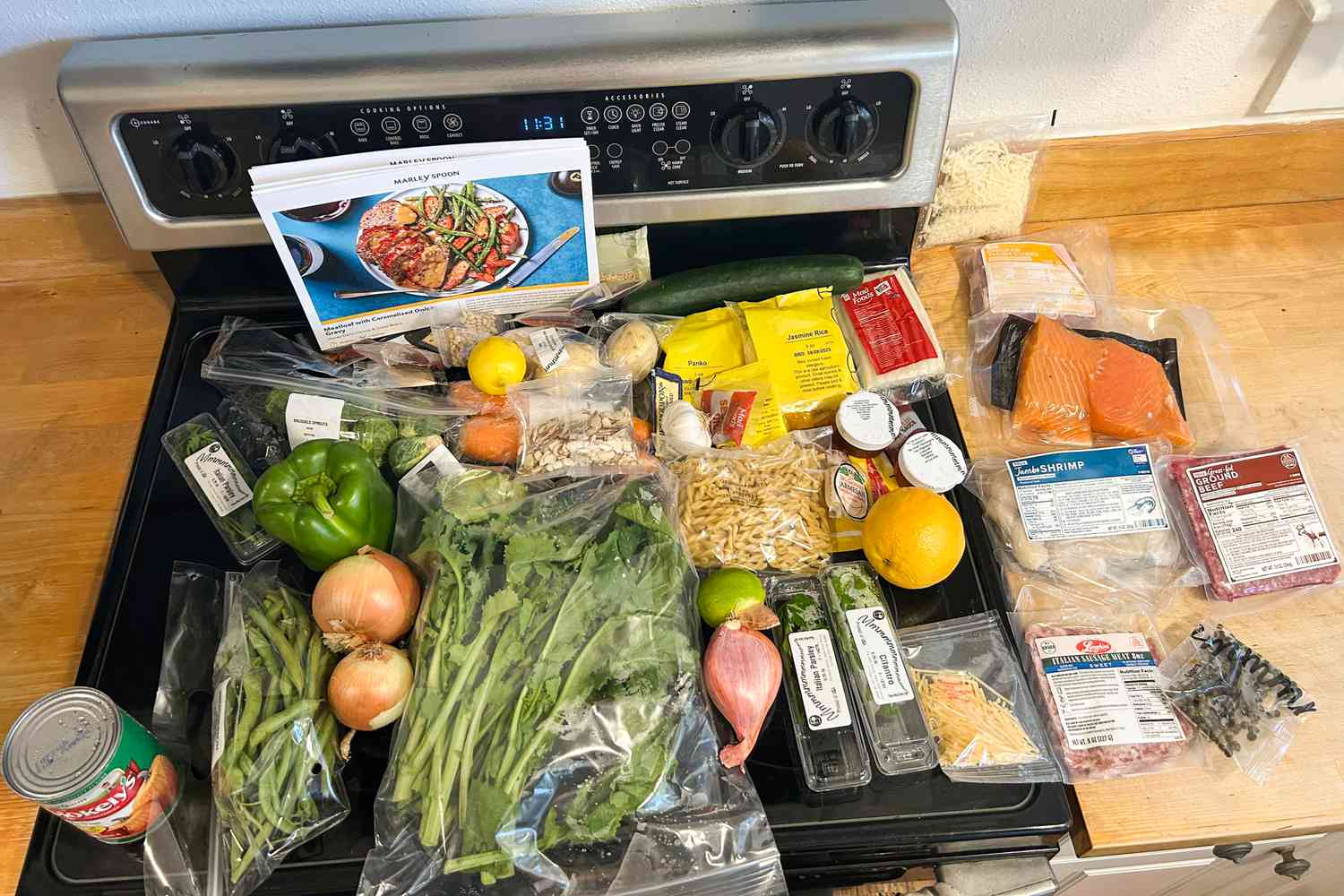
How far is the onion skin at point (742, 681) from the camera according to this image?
2.38ft

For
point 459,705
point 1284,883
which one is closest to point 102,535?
point 459,705

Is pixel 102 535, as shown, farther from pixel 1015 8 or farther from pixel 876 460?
pixel 1015 8

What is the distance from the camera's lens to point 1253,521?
857 millimetres

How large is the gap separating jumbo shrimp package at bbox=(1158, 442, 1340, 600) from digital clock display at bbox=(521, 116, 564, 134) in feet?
2.30

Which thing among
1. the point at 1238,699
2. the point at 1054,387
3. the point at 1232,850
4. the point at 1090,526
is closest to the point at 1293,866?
the point at 1232,850

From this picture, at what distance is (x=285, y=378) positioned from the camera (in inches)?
36.4

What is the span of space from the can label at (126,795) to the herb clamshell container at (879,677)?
556 millimetres

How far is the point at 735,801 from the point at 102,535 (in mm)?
661

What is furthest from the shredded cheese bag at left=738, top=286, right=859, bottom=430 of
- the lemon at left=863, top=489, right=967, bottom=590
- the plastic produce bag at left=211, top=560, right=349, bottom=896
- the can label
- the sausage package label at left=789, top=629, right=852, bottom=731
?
the can label

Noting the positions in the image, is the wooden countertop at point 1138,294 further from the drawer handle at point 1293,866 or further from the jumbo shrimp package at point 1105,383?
Answer: the drawer handle at point 1293,866

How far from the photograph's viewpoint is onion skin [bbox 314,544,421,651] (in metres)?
0.74

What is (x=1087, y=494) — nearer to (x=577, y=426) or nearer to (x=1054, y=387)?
(x=1054, y=387)

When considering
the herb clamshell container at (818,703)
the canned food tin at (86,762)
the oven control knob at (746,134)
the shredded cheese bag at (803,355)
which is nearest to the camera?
the canned food tin at (86,762)

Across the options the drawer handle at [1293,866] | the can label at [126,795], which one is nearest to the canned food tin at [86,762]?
the can label at [126,795]
